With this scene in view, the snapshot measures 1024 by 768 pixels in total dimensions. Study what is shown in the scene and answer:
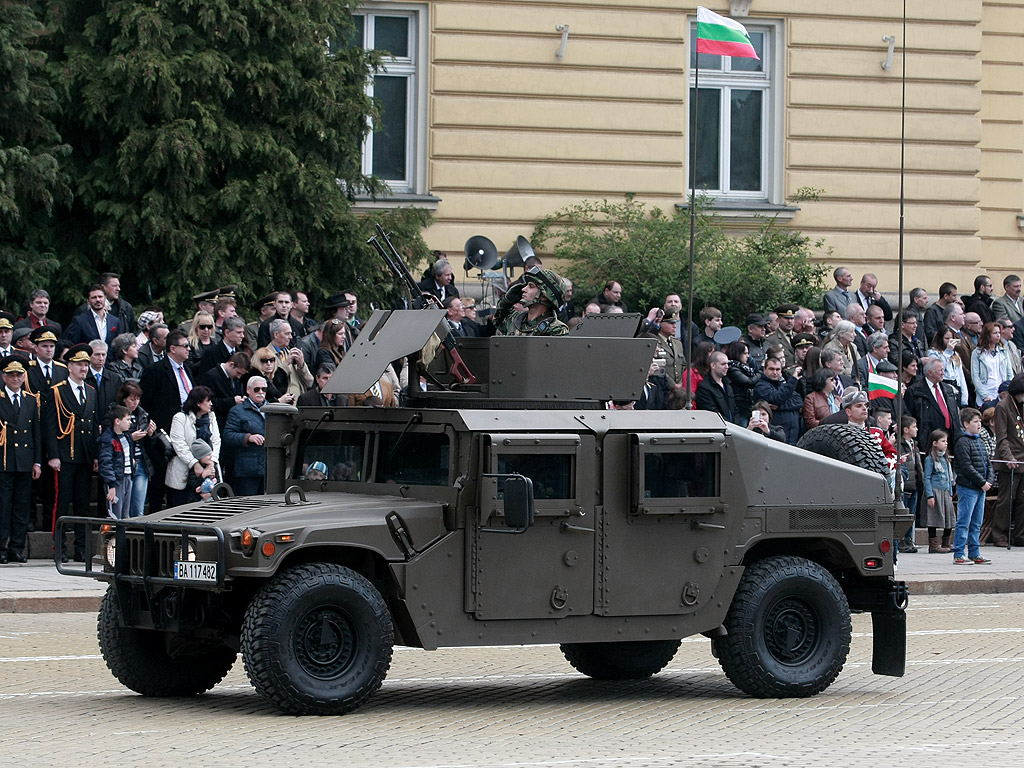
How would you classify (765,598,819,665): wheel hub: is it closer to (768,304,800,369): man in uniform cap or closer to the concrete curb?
the concrete curb

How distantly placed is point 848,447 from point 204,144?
11.9m

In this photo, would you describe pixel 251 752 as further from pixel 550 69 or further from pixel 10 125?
pixel 550 69

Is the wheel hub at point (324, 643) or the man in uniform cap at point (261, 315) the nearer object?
the wheel hub at point (324, 643)

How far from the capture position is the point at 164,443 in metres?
18.8

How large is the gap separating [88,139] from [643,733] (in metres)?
14.8

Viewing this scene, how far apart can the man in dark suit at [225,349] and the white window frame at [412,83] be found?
782 centimetres

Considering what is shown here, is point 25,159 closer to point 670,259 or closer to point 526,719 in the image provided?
point 670,259

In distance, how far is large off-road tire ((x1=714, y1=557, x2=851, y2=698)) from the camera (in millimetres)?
12047

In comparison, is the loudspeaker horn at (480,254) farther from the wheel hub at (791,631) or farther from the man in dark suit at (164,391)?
the wheel hub at (791,631)

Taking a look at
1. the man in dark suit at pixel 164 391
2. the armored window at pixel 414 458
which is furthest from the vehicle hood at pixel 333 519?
the man in dark suit at pixel 164 391

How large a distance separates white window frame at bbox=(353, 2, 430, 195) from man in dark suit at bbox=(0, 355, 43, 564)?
924 centimetres

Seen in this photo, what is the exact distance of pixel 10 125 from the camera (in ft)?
71.9

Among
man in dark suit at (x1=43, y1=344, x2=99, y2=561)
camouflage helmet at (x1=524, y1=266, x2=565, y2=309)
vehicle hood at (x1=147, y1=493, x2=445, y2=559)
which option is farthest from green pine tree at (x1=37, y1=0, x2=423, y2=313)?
vehicle hood at (x1=147, y1=493, x2=445, y2=559)

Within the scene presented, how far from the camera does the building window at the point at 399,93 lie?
2711 cm
